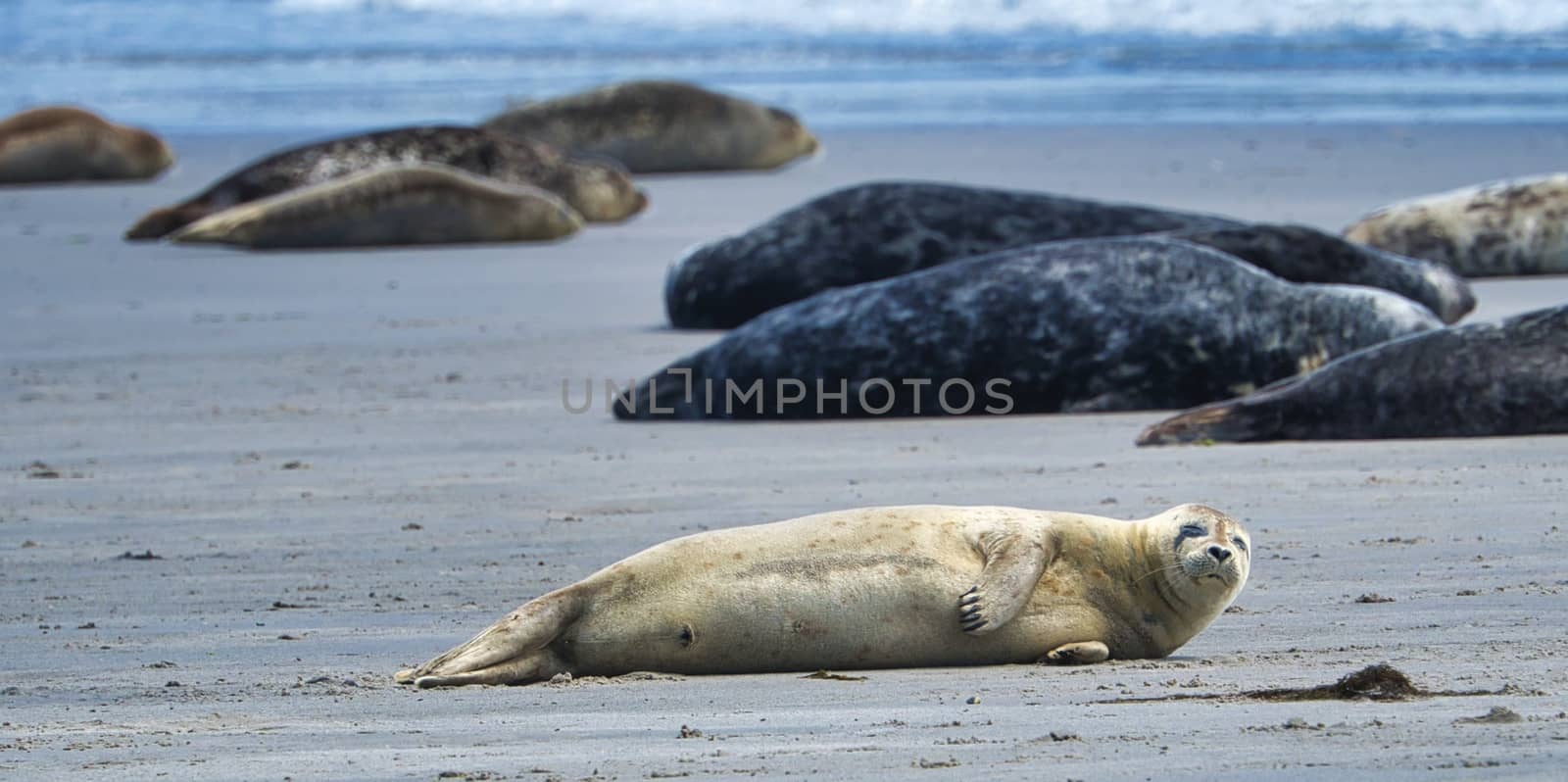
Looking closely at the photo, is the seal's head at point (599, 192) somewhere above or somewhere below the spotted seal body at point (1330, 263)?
below

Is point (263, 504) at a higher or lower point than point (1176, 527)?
lower

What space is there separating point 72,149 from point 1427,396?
48.3 feet

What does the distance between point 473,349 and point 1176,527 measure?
5286 mm

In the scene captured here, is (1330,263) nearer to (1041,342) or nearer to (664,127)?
(1041,342)

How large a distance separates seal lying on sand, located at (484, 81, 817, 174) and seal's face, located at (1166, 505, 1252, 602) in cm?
1486

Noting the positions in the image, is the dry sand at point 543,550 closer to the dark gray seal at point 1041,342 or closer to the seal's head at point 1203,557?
the seal's head at point 1203,557

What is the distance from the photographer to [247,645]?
409 centimetres

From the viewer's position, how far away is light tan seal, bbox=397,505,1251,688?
384cm

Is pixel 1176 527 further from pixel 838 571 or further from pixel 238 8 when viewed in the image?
pixel 238 8

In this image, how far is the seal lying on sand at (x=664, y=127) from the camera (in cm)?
1877

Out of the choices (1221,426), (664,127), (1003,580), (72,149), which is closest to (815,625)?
(1003,580)

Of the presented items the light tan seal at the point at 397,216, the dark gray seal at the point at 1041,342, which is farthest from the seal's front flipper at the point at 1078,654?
the light tan seal at the point at 397,216

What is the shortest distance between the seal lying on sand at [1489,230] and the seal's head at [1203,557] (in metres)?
7.37

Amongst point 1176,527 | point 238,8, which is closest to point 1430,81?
point 1176,527
